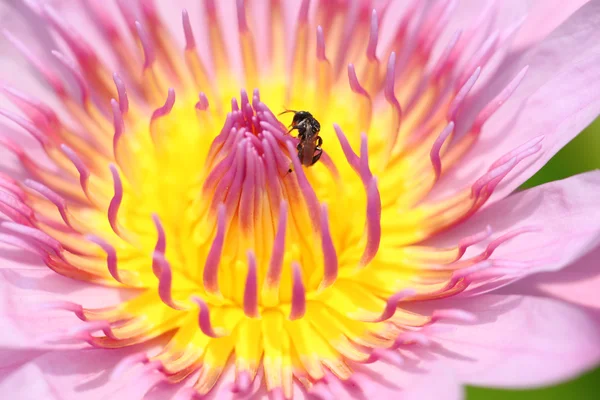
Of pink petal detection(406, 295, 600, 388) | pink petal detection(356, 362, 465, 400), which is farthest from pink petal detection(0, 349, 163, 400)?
pink petal detection(406, 295, 600, 388)

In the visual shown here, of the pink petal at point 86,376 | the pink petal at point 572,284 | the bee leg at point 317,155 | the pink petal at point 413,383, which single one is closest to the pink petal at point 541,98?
the pink petal at point 572,284

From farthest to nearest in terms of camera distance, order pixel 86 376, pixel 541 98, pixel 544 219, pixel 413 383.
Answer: pixel 541 98 → pixel 544 219 → pixel 86 376 → pixel 413 383

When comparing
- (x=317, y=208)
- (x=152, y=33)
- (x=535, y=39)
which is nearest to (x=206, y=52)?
(x=152, y=33)

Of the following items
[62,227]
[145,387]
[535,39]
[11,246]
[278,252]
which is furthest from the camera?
[535,39]

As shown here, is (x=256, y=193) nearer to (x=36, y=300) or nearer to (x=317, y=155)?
(x=317, y=155)

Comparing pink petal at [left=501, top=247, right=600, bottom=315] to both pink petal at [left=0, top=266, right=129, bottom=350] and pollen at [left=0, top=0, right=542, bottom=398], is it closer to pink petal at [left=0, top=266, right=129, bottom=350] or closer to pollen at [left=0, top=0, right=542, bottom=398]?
pollen at [left=0, top=0, right=542, bottom=398]

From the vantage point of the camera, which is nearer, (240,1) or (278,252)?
(278,252)

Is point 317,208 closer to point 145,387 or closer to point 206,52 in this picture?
point 145,387

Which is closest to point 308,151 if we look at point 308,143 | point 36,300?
point 308,143
